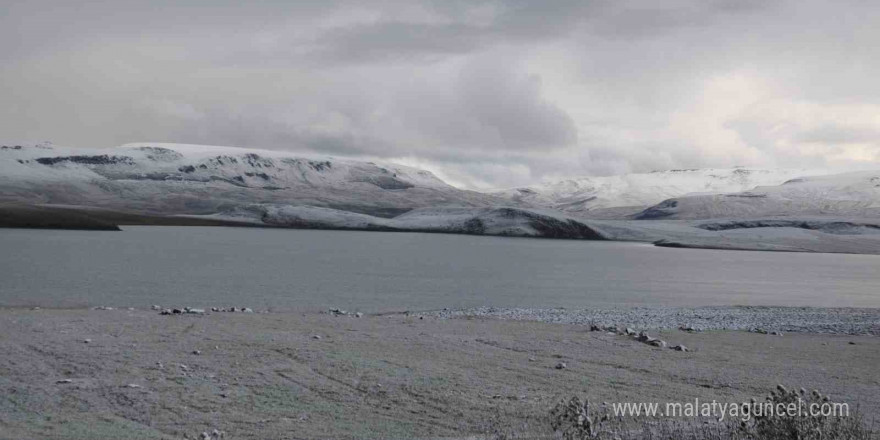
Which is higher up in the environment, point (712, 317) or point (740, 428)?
point (740, 428)

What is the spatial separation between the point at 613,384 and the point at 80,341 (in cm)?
1123

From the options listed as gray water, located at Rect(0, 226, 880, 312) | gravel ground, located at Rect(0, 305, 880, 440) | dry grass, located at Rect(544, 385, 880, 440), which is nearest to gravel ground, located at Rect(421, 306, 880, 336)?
gravel ground, located at Rect(0, 305, 880, 440)

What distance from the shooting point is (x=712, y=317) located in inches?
1184

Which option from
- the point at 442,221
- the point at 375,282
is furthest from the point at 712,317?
the point at 442,221

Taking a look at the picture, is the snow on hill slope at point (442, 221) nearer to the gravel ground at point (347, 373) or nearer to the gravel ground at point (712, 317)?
the gravel ground at point (712, 317)

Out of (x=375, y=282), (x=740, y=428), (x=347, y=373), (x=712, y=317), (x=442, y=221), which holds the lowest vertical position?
(x=375, y=282)

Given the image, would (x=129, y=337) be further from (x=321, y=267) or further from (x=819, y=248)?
(x=819, y=248)

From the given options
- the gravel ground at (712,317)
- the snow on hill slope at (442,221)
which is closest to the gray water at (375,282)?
the gravel ground at (712,317)

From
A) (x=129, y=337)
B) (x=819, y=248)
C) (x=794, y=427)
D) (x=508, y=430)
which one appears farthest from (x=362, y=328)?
(x=819, y=248)

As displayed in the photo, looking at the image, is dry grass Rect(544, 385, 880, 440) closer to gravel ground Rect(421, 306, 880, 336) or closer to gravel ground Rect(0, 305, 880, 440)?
gravel ground Rect(0, 305, 880, 440)

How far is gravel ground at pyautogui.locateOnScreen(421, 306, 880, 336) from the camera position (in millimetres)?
26266

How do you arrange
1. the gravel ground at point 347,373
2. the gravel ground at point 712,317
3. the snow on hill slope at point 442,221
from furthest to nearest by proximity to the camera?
the snow on hill slope at point 442,221 < the gravel ground at point 712,317 < the gravel ground at point 347,373

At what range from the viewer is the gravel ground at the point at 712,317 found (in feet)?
86.2

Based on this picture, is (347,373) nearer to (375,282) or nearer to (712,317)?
(712,317)
